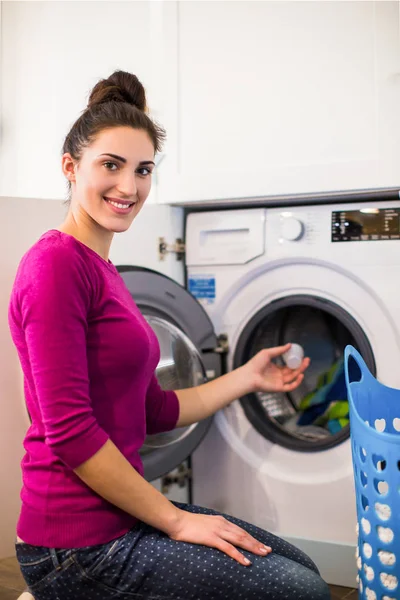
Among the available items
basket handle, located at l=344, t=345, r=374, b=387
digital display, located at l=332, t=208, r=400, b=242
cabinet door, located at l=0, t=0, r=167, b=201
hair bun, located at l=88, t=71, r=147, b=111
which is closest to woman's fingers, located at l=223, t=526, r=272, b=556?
basket handle, located at l=344, t=345, r=374, b=387

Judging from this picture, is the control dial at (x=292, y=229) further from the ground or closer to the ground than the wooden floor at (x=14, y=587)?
further from the ground

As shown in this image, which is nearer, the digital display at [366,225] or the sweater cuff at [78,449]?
the sweater cuff at [78,449]

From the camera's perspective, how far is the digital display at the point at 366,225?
164 centimetres

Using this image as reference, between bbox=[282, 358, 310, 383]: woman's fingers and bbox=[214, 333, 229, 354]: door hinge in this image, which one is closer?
bbox=[282, 358, 310, 383]: woman's fingers

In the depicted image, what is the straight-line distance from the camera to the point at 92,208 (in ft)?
3.73

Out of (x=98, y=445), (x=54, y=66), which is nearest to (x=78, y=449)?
(x=98, y=445)

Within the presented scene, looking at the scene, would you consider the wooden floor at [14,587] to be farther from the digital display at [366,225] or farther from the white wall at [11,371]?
the digital display at [366,225]

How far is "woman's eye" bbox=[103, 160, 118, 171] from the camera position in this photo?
1.13m

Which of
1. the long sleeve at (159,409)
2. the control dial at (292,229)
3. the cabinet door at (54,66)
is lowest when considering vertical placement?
the long sleeve at (159,409)

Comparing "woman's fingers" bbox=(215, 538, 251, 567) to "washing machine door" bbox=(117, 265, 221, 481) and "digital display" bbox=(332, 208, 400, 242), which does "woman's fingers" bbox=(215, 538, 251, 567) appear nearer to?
"washing machine door" bbox=(117, 265, 221, 481)

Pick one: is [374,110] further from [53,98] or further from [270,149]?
[53,98]

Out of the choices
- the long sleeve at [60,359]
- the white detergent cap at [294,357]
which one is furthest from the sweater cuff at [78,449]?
the white detergent cap at [294,357]

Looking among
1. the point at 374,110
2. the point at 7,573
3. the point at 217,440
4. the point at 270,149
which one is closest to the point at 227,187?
the point at 270,149

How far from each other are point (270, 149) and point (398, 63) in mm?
345
